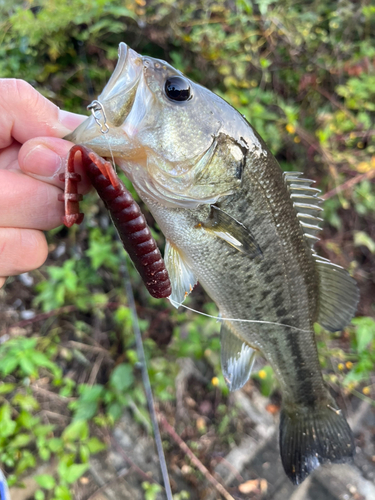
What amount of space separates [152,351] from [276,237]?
5.20 ft

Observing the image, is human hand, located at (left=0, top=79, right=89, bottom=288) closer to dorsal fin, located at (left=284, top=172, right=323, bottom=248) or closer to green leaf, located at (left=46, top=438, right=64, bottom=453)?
dorsal fin, located at (left=284, top=172, right=323, bottom=248)

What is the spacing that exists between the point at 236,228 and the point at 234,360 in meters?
0.72

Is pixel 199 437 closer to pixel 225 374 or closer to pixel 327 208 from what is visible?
pixel 225 374

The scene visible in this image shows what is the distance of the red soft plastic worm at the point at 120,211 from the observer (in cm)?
91

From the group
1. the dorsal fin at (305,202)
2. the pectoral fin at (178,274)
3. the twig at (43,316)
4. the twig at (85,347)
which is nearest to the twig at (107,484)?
the twig at (85,347)

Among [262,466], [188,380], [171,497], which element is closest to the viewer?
[171,497]

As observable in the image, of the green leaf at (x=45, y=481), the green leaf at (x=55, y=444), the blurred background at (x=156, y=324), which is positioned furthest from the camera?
the blurred background at (x=156, y=324)

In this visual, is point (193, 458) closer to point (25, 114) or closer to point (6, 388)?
point (6, 388)

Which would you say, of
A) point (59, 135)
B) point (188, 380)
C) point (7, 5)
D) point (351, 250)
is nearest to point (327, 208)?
point (351, 250)

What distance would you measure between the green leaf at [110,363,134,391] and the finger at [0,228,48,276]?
51.6 inches

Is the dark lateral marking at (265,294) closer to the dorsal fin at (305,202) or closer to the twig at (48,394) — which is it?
the dorsal fin at (305,202)

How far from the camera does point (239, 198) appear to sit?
1162 millimetres

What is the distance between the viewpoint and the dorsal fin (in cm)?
131

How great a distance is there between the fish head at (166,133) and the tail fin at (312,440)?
1.21 m
